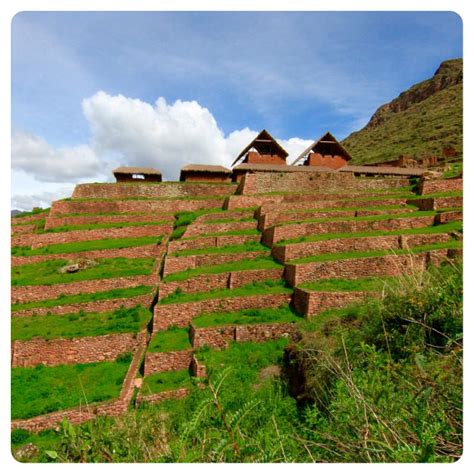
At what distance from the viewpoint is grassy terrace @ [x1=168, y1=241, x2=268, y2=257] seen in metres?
17.8

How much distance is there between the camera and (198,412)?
9.11ft

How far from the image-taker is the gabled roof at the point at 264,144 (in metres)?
33.0

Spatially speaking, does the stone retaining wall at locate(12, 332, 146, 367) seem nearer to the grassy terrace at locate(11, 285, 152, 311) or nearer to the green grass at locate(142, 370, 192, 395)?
the green grass at locate(142, 370, 192, 395)

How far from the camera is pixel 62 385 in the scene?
1144 cm

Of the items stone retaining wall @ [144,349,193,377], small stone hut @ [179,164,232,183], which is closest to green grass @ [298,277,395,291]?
stone retaining wall @ [144,349,193,377]

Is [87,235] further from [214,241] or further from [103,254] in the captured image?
[214,241]

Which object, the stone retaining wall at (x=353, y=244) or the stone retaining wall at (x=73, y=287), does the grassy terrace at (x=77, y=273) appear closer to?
the stone retaining wall at (x=73, y=287)

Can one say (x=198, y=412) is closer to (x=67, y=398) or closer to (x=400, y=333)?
(x=400, y=333)

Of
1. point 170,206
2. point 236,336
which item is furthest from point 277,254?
point 170,206

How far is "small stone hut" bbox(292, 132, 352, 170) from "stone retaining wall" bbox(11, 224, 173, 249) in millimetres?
18648

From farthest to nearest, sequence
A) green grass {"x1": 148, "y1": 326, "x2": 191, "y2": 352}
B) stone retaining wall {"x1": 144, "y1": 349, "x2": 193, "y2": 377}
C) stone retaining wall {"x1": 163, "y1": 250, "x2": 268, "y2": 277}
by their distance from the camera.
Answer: stone retaining wall {"x1": 163, "y1": 250, "x2": 268, "y2": 277}
green grass {"x1": 148, "y1": 326, "x2": 191, "y2": 352}
stone retaining wall {"x1": 144, "y1": 349, "x2": 193, "y2": 377}

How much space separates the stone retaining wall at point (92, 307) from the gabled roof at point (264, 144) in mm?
22809

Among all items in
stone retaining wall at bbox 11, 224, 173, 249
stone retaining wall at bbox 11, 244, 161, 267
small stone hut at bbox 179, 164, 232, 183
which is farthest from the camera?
small stone hut at bbox 179, 164, 232, 183

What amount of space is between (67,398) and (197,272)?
7819 millimetres
